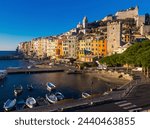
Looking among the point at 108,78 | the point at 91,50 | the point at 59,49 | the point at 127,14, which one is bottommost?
the point at 108,78

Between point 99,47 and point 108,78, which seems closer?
point 108,78

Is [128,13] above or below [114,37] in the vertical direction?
above

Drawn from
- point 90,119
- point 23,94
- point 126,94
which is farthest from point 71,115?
point 23,94

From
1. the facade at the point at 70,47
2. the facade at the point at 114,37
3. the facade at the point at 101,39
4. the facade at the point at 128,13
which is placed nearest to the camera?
the facade at the point at 114,37

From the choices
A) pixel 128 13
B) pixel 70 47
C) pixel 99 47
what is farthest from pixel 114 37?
pixel 128 13

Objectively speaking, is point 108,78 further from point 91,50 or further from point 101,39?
point 91,50

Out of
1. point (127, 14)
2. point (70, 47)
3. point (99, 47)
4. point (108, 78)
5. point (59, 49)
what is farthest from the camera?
point (127, 14)

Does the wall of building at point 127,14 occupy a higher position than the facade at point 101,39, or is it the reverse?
the wall of building at point 127,14

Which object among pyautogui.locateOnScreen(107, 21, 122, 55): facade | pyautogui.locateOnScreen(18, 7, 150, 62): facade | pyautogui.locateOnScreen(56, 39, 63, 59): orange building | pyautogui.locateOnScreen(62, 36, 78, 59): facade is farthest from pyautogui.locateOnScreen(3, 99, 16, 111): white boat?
pyautogui.locateOnScreen(56, 39, 63, 59): orange building

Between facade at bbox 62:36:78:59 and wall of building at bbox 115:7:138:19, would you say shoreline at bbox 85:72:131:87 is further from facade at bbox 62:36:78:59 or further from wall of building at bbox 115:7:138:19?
wall of building at bbox 115:7:138:19

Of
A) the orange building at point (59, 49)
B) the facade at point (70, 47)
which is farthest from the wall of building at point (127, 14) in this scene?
the facade at point (70, 47)

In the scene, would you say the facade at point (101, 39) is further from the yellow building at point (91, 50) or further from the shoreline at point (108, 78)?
the shoreline at point (108, 78)

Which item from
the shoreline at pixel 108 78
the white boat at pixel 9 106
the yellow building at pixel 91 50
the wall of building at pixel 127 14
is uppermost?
the wall of building at pixel 127 14

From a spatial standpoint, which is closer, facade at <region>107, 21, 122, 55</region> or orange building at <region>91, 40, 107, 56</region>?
facade at <region>107, 21, 122, 55</region>
